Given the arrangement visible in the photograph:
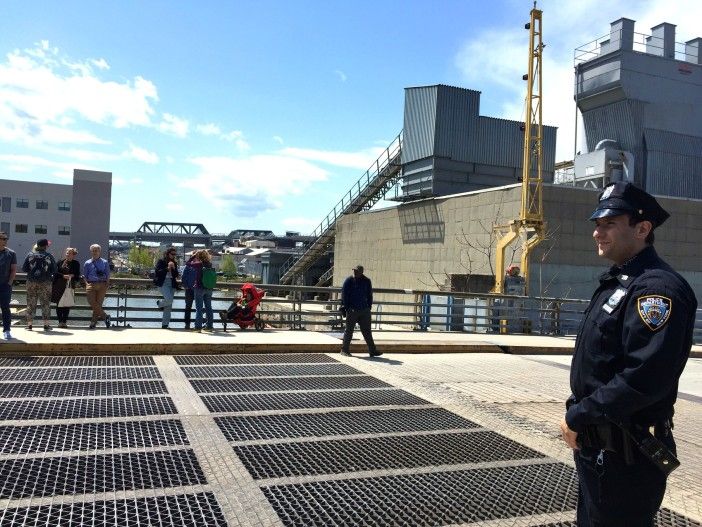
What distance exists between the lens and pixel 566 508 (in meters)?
4.49

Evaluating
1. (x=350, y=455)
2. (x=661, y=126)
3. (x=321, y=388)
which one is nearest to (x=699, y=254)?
(x=661, y=126)

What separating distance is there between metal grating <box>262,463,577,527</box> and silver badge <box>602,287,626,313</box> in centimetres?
212

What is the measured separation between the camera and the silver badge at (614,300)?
9.02 ft

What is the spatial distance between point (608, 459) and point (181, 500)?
2.92 m

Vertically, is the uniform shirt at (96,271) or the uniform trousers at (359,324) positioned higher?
the uniform shirt at (96,271)

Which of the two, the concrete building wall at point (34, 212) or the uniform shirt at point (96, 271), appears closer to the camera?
the uniform shirt at point (96, 271)

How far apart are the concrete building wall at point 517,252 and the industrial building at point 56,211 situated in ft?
197

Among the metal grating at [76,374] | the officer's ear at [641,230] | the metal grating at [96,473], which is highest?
the officer's ear at [641,230]

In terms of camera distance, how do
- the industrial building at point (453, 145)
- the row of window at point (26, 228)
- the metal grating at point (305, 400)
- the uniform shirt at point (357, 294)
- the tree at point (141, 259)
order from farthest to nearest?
1. the tree at point (141, 259)
2. the row of window at point (26, 228)
3. the industrial building at point (453, 145)
4. the uniform shirt at point (357, 294)
5. the metal grating at point (305, 400)

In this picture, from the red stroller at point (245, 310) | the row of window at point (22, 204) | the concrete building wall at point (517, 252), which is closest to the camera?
the red stroller at point (245, 310)

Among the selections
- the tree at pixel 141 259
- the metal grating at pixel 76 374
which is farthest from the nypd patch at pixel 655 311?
the tree at pixel 141 259

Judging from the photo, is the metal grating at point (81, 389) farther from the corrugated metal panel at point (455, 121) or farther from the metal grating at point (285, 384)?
the corrugated metal panel at point (455, 121)

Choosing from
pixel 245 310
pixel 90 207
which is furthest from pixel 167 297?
pixel 90 207

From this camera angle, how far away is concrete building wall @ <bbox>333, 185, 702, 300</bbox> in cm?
2542
